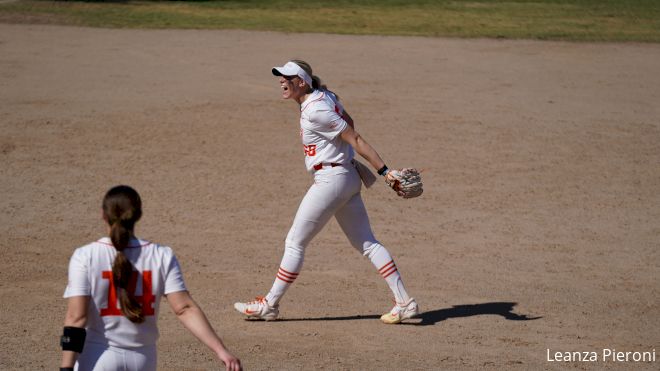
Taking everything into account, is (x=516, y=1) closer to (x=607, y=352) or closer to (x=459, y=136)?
(x=459, y=136)

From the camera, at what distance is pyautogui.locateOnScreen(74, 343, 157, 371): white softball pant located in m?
4.55

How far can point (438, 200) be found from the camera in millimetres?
11469

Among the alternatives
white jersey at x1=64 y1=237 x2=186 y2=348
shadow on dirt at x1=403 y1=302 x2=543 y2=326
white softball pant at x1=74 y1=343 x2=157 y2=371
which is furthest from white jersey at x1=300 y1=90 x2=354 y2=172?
white softball pant at x1=74 y1=343 x2=157 y2=371

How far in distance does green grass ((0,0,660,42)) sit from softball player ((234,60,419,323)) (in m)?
13.2

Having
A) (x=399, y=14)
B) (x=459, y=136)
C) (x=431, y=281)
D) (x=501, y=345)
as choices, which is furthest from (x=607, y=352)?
(x=399, y=14)

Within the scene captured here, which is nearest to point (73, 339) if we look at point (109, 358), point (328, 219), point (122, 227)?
point (109, 358)

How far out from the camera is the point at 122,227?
4453mm

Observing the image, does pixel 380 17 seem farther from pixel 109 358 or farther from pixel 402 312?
pixel 109 358

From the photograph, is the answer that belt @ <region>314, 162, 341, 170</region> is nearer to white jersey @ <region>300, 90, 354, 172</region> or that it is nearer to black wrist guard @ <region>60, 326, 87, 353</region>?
white jersey @ <region>300, 90, 354, 172</region>

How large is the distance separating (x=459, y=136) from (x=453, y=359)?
6.88 metres

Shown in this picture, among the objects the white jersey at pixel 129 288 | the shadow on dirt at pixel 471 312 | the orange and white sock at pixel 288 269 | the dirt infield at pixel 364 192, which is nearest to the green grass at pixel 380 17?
the dirt infield at pixel 364 192

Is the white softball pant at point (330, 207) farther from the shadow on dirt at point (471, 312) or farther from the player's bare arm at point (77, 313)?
the player's bare arm at point (77, 313)

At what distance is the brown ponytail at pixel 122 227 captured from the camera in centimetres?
444

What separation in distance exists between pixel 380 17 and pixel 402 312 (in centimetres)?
1575
